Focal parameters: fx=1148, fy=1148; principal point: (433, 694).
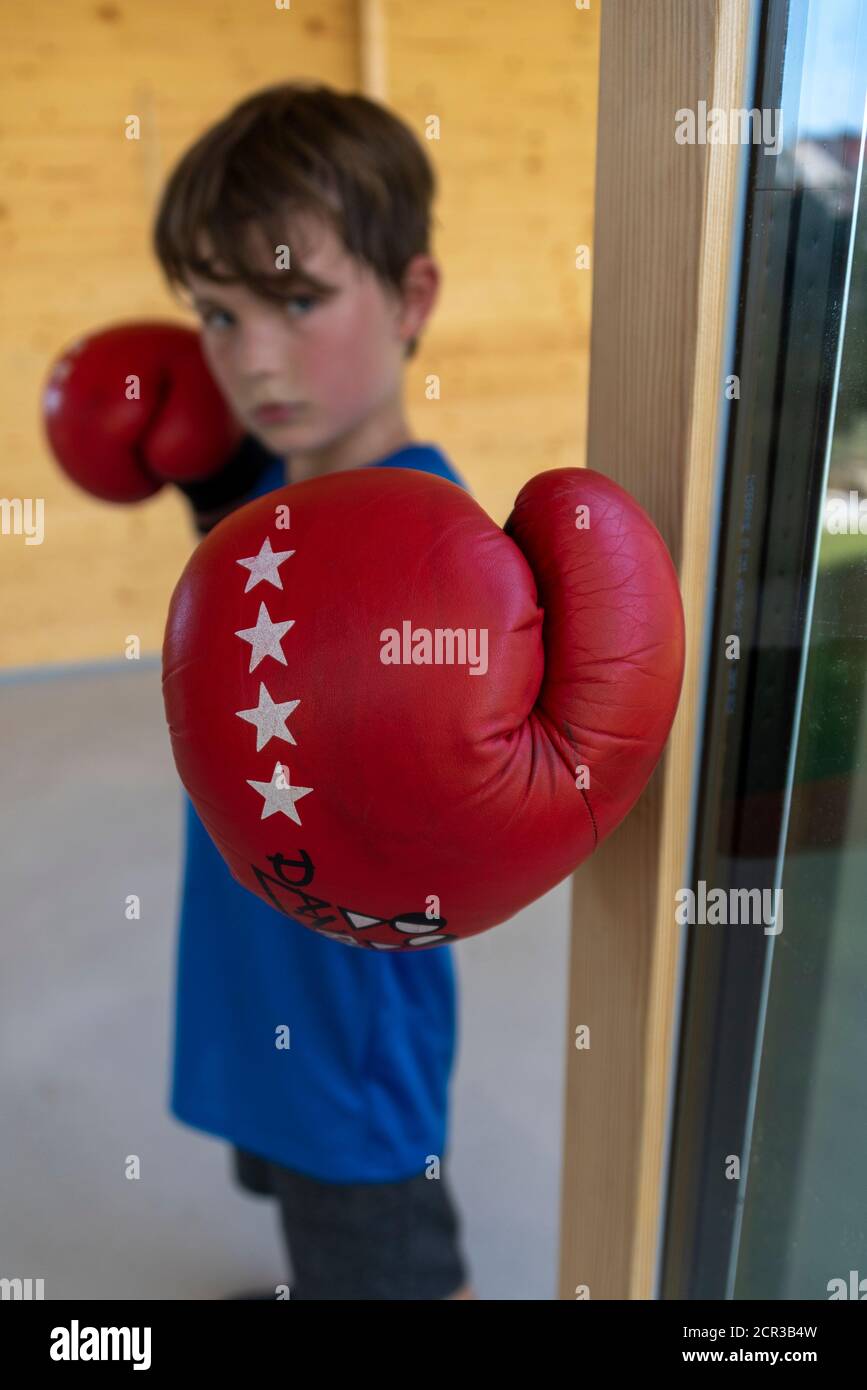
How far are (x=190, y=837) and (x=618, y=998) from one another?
514mm

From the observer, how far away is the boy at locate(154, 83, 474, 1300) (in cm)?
94

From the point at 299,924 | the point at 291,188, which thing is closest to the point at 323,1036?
the point at 299,924

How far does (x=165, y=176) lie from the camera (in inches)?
121

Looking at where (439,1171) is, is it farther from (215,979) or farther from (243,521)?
(243,521)

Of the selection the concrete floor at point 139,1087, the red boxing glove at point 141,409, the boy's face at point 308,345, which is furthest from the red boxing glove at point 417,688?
the concrete floor at point 139,1087

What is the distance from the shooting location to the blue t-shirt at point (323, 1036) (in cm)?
101

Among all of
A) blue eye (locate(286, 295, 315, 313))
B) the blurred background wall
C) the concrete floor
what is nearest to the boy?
blue eye (locate(286, 295, 315, 313))

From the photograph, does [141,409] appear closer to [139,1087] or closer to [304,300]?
[304,300]

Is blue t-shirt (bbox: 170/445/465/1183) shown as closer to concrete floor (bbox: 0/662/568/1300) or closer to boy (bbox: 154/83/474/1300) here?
boy (bbox: 154/83/474/1300)

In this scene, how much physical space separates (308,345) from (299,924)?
0.47m

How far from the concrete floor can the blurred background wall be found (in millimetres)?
887

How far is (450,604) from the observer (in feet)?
1.69

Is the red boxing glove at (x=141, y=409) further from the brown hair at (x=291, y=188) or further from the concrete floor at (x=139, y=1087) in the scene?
the concrete floor at (x=139, y=1087)
